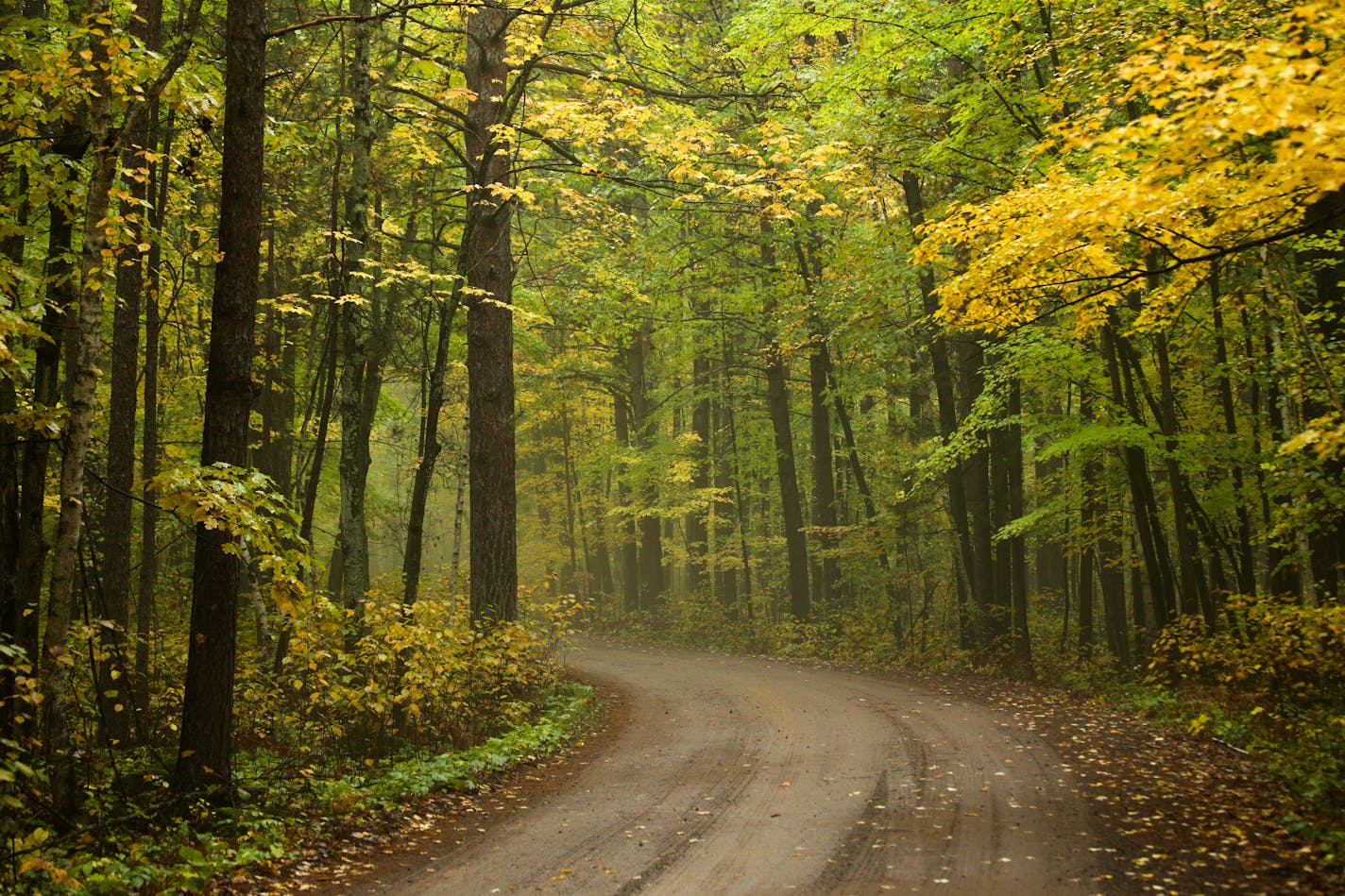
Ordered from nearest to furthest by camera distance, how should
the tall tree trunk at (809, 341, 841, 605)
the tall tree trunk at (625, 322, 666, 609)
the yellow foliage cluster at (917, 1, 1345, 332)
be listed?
the yellow foliage cluster at (917, 1, 1345, 332) < the tall tree trunk at (809, 341, 841, 605) < the tall tree trunk at (625, 322, 666, 609)

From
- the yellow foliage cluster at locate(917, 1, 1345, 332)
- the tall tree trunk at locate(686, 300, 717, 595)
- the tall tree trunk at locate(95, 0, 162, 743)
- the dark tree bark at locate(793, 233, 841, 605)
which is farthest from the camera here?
the tall tree trunk at locate(686, 300, 717, 595)

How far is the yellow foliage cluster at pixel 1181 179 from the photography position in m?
5.00

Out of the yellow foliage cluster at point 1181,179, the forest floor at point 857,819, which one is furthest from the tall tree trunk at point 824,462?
the yellow foliage cluster at point 1181,179

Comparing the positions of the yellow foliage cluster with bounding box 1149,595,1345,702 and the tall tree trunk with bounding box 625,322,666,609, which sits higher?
the tall tree trunk with bounding box 625,322,666,609

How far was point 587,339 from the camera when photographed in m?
23.5

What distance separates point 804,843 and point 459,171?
1574cm

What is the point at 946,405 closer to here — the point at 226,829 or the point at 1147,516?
the point at 1147,516

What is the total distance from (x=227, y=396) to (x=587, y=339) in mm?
16877

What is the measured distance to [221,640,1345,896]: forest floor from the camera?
19.5 ft

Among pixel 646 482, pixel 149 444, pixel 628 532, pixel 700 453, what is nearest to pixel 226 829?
pixel 149 444

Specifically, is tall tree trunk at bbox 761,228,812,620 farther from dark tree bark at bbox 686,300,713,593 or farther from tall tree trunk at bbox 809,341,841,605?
dark tree bark at bbox 686,300,713,593

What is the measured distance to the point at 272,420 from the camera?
17328mm

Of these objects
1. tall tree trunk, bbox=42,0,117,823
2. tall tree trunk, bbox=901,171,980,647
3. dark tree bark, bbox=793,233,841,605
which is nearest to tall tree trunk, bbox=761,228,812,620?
Answer: dark tree bark, bbox=793,233,841,605

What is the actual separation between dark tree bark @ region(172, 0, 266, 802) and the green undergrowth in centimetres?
36
